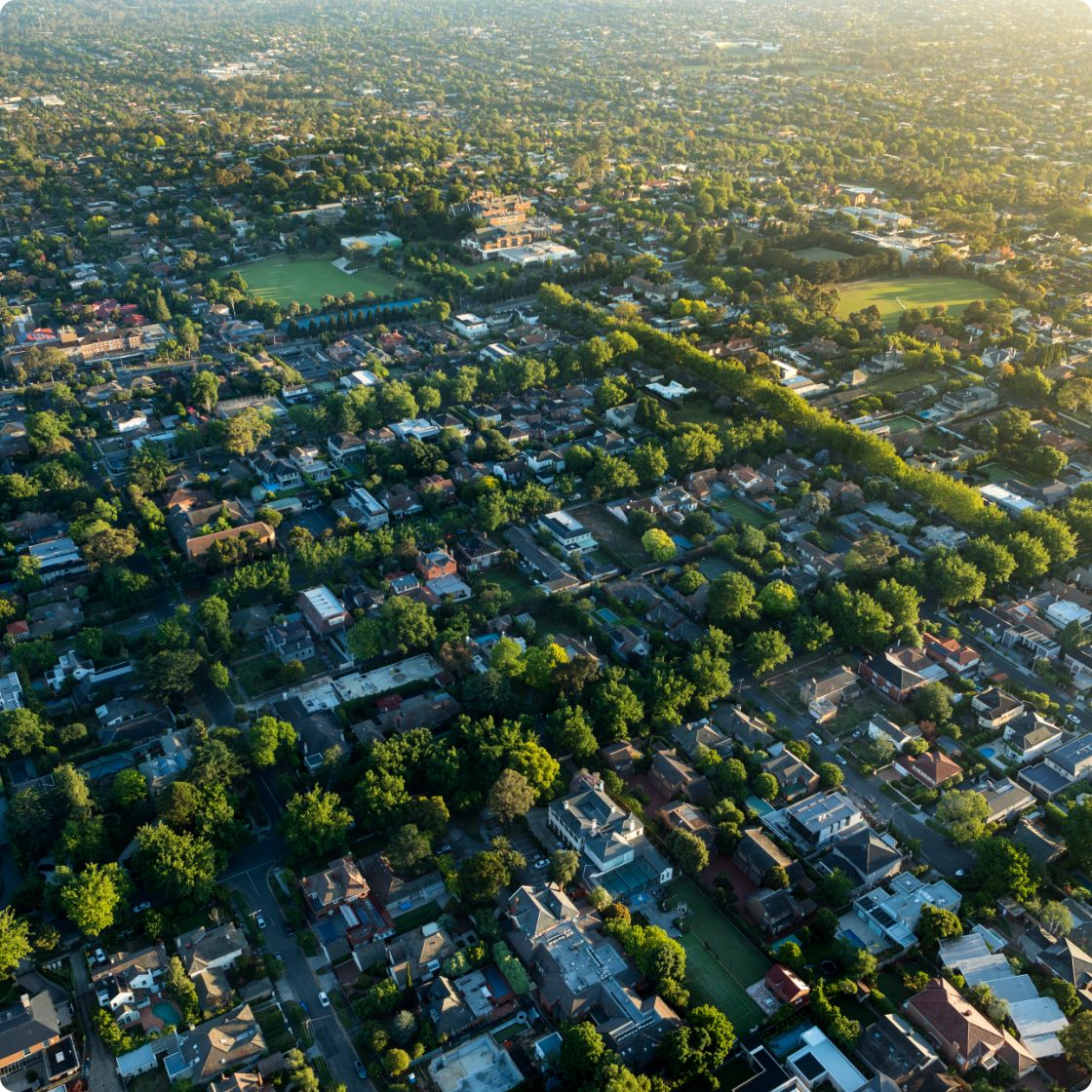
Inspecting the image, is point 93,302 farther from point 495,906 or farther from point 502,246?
point 495,906

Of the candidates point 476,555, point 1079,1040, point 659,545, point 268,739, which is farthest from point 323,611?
point 1079,1040

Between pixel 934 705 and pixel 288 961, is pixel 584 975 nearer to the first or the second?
pixel 288 961

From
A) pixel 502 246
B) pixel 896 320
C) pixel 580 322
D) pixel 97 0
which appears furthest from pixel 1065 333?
pixel 97 0

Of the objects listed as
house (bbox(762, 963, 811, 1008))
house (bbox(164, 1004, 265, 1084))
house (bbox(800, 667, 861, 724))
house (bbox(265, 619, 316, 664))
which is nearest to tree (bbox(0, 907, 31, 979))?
house (bbox(164, 1004, 265, 1084))

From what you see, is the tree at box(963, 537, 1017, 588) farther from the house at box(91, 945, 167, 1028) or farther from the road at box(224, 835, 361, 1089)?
the house at box(91, 945, 167, 1028)

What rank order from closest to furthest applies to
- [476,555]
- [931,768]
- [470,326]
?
1. [931,768]
2. [476,555]
3. [470,326]

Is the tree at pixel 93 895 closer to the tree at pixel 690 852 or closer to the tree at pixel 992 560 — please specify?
the tree at pixel 690 852

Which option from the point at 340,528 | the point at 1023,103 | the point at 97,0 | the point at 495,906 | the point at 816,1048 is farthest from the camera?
the point at 97,0
